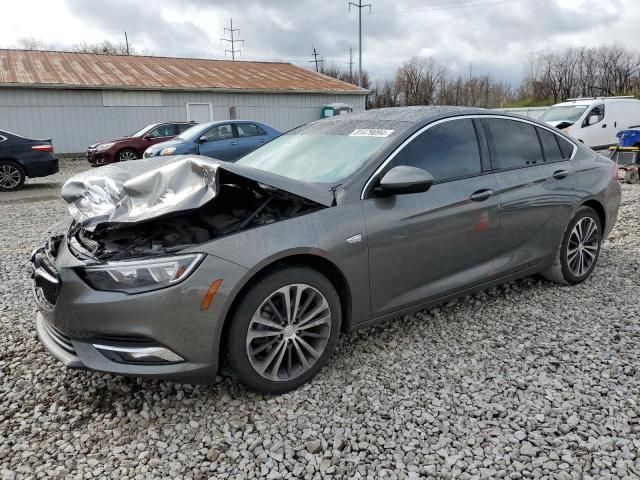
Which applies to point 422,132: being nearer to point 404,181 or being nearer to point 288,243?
point 404,181

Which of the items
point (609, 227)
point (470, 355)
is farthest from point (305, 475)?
point (609, 227)

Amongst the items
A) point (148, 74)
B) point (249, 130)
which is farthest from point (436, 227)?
point (148, 74)

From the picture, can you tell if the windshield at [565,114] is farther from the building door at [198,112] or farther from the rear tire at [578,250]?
the building door at [198,112]

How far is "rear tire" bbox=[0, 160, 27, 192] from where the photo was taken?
36.5ft

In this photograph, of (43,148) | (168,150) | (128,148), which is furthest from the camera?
(128,148)

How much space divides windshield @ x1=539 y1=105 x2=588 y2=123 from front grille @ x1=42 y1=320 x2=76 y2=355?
1479 cm

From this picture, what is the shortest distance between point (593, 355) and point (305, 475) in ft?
6.83

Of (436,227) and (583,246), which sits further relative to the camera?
(583,246)

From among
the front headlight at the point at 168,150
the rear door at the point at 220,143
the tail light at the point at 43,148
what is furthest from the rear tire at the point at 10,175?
the rear door at the point at 220,143

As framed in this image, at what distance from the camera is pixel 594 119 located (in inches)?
587

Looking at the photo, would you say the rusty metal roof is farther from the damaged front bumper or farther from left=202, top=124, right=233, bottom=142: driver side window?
the damaged front bumper

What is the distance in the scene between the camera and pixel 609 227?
4637 millimetres

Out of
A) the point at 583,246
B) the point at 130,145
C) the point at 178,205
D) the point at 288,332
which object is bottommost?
the point at 288,332

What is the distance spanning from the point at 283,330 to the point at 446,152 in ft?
5.60
